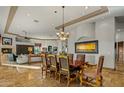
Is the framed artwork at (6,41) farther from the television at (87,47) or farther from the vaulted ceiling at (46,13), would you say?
the television at (87,47)

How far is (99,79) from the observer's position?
3.25 meters

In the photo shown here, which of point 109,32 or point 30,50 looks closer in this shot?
point 109,32

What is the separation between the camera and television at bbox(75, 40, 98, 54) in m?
7.21

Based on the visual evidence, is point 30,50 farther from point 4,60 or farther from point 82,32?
point 82,32

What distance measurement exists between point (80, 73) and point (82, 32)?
4.36 metres

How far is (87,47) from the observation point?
7746 millimetres

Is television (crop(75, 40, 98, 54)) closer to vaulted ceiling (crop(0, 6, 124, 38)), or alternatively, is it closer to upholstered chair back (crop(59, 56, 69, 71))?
vaulted ceiling (crop(0, 6, 124, 38))

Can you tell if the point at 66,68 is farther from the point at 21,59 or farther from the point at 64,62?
the point at 21,59

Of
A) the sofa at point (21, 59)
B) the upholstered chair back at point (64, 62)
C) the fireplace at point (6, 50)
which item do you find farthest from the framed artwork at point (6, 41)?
the upholstered chair back at point (64, 62)

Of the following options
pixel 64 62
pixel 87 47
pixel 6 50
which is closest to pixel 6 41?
pixel 6 50

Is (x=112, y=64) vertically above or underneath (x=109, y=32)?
underneath

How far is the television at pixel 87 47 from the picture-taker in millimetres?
7205

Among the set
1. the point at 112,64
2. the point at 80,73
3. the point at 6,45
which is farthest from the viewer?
the point at 6,45
